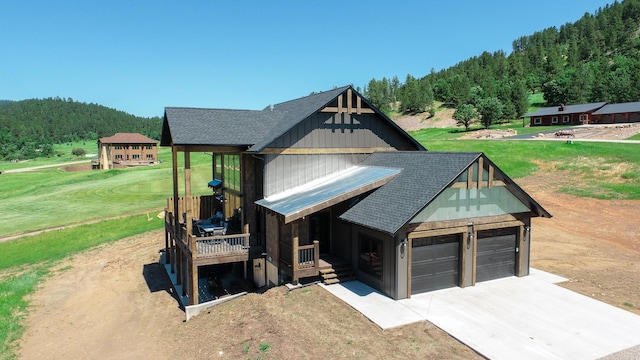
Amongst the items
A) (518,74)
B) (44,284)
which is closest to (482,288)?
(44,284)

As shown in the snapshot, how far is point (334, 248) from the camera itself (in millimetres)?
17234

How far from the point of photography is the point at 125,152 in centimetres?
8044

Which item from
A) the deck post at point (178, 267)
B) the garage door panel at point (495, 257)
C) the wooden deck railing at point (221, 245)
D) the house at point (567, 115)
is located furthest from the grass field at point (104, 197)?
the house at point (567, 115)

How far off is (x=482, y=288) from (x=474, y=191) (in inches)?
136

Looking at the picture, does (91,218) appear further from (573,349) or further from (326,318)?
(573,349)

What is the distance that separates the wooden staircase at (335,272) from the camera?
15239 mm

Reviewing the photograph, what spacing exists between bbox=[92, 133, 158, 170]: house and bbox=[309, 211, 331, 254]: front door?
6988cm

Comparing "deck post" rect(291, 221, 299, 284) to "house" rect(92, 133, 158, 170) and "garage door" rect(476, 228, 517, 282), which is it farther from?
"house" rect(92, 133, 158, 170)

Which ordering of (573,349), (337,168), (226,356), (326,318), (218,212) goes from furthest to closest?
(218,212) → (337,168) → (326,318) → (226,356) → (573,349)

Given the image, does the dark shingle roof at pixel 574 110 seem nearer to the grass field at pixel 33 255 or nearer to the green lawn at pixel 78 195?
the green lawn at pixel 78 195

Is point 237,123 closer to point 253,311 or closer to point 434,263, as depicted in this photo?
point 253,311

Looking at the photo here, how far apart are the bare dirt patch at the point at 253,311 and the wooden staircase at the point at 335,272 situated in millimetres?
629

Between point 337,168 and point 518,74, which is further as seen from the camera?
point 518,74

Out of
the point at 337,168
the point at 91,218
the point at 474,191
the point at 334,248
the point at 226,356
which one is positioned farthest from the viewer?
the point at 91,218
